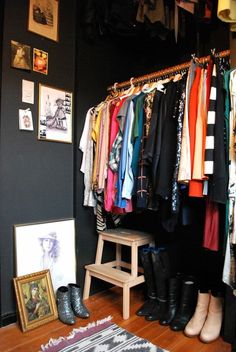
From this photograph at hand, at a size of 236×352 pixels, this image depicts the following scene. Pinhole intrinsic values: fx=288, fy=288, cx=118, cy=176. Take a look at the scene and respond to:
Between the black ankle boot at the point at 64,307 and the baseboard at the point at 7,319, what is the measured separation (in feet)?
0.95

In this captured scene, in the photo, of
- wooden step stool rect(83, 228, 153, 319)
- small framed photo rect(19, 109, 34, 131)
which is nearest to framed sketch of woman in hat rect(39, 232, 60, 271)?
wooden step stool rect(83, 228, 153, 319)

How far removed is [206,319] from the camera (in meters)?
1.76

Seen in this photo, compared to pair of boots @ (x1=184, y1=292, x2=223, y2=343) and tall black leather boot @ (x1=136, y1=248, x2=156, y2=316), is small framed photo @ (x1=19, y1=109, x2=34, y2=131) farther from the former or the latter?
pair of boots @ (x1=184, y1=292, x2=223, y2=343)

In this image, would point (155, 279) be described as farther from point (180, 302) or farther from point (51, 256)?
point (51, 256)

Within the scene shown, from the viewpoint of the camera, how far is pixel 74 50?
2227mm

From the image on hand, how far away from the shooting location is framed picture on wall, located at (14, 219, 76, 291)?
1918 millimetres

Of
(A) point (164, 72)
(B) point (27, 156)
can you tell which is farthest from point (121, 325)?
(A) point (164, 72)

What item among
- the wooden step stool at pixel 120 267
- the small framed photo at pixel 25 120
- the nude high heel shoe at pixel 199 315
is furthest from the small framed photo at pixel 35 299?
the small framed photo at pixel 25 120

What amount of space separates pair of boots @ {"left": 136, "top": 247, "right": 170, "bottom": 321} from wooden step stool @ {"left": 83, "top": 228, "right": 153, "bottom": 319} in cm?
7

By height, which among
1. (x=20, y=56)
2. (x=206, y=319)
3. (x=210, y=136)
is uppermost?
(x=20, y=56)

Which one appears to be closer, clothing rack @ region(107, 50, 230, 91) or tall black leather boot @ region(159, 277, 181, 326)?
clothing rack @ region(107, 50, 230, 91)

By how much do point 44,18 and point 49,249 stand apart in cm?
164

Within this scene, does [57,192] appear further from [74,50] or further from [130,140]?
[74,50]

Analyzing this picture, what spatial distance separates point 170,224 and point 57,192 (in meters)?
0.88
